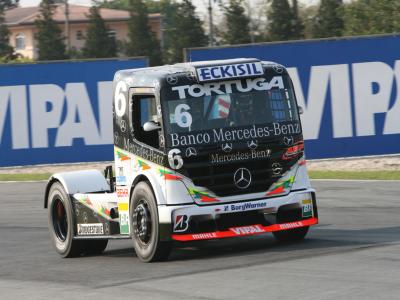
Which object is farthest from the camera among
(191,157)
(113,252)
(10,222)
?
(10,222)

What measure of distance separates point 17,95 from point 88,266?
49.0ft

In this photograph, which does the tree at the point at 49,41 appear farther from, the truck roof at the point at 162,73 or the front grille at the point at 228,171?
the front grille at the point at 228,171

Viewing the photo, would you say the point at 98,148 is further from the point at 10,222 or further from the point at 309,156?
the point at 10,222

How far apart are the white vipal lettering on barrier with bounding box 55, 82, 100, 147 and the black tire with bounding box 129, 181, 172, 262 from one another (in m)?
14.6

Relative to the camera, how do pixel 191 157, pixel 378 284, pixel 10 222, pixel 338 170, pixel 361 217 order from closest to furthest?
1. pixel 378 284
2. pixel 191 157
3. pixel 361 217
4. pixel 10 222
5. pixel 338 170

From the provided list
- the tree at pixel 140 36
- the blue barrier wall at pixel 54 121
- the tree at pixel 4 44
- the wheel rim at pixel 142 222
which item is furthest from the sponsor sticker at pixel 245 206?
the tree at pixel 4 44

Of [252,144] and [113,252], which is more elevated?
[252,144]

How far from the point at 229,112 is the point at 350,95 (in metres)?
13.5

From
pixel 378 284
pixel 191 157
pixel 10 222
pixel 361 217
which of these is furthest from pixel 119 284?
pixel 10 222

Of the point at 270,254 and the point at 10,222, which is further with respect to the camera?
the point at 10,222

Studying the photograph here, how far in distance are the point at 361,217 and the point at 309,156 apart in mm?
9587

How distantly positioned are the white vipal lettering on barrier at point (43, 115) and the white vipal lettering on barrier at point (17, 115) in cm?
21

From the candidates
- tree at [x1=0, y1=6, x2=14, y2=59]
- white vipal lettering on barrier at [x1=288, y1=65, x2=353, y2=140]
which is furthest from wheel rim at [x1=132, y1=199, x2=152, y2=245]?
tree at [x1=0, y1=6, x2=14, y2=59]

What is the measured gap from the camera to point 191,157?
11523 millimetres
